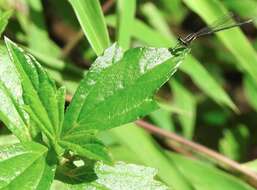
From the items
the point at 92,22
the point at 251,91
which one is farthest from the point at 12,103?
the point at 251,91

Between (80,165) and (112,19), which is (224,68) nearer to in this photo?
(112,19)

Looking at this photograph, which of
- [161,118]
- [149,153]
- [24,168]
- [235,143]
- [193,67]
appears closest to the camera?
[24,168]

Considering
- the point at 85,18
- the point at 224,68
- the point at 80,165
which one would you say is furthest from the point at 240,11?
the point at 80,165

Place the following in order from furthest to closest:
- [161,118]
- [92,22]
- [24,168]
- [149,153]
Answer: [161,118], [149,153], [92,22], [24,168]

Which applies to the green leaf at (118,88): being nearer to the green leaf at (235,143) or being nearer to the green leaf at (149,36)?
the green leaf at (149,36)

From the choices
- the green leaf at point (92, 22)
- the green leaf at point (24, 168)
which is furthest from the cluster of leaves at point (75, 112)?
the green leaf at point (92, 22)

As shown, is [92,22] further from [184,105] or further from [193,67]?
[184,105]
